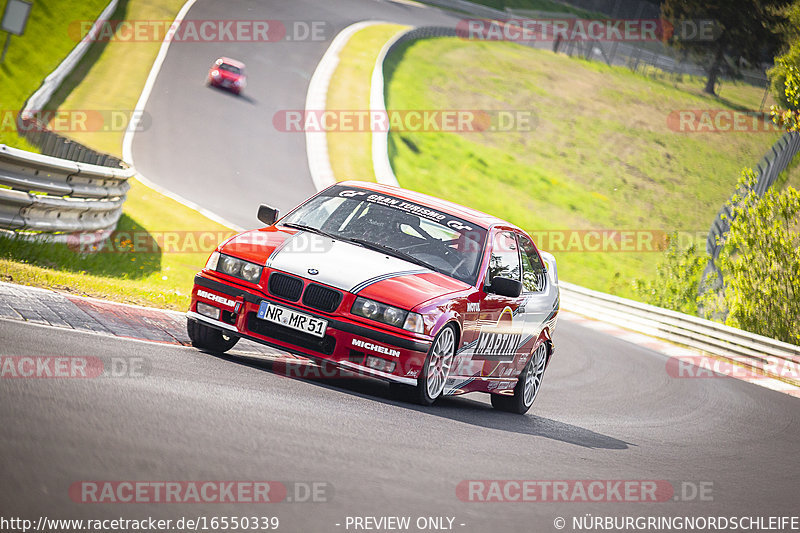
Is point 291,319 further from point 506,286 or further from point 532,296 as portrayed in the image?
point 532,296

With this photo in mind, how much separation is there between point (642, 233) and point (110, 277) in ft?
102

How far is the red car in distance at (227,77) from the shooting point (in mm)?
34719

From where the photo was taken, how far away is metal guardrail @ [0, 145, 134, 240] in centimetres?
1011

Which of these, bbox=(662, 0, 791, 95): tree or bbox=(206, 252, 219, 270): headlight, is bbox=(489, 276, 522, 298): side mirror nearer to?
bbox=(206, 252, 219, 270): headlight

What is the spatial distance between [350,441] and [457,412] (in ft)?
8.39

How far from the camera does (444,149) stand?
130ft

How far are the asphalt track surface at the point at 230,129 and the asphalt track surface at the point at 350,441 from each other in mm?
12893

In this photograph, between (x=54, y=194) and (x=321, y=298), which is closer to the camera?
(x=321, y=298)

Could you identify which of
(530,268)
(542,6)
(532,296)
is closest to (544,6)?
(542,6)

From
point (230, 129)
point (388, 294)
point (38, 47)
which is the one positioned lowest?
point (230, 129)

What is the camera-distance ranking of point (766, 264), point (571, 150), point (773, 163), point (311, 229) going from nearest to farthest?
point (311, 229)
point (766, 264)
point (773, 163)
point (571, 150)

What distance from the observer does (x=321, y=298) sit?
7078 millimetres

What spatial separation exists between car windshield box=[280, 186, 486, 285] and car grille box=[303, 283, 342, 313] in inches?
37.0

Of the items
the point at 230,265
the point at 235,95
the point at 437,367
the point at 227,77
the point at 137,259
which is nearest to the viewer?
the point at 437,367
